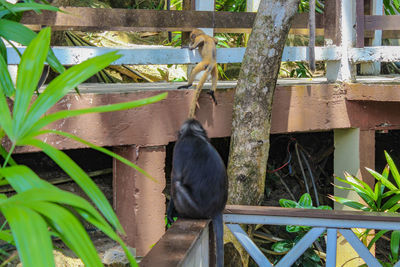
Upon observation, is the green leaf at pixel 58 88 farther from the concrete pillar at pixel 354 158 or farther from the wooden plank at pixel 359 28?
the wooden plank at pixel 359 28

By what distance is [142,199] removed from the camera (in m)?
4.55

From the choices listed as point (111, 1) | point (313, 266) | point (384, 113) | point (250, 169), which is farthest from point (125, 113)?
point (111, 1)

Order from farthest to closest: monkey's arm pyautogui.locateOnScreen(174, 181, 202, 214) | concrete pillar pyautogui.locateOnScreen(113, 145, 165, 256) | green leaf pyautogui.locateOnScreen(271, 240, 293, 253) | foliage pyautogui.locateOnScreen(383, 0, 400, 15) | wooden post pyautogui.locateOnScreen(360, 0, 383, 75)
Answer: foliage pyautogui.locateOnScreen(383, 0, 400, 15), wooden post pyautogui.locateOnScreen(360, 0, 383, 75), green leaf pyautogui.locateOnScreen(271, 240, 293, 253), concrete pillar pyautogui.locateOnScreen(113, 145, 165, 256), monkey's arm pyautogui.locateOnScreen(174, 181, 202, 214)

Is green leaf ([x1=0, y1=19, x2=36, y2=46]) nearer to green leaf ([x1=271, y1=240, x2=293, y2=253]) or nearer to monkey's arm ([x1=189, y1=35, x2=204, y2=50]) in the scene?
monkey's arm ([x1=189, y1=35, x2=204, y2=50])

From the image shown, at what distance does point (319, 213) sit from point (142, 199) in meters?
1.89

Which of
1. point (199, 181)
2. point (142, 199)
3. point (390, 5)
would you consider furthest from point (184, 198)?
point (390, 5)

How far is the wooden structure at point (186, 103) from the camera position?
14.4ft

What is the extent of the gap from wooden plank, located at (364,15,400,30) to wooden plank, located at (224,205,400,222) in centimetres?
273

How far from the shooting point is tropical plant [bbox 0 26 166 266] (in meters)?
0.95

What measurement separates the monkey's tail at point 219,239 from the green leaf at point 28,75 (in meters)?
1.83

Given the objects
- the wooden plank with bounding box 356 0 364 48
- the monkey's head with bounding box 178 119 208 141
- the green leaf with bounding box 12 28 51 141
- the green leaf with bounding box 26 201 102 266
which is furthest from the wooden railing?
the wooden plank with bounding box 356 0 364 48

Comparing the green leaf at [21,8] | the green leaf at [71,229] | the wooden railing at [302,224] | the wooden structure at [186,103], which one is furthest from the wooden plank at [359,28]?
the green leaf at [71,229]

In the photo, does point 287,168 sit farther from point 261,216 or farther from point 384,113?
point 261,216

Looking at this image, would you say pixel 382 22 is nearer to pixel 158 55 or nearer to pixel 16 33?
pixel 158 55
